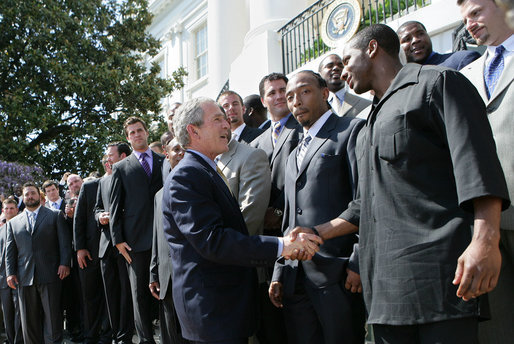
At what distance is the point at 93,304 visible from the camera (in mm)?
6219

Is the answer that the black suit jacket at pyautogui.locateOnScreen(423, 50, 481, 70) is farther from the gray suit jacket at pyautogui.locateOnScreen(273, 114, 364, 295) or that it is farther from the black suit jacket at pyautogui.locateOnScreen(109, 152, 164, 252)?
the black suit jacket at pyautogui.locateOnScreen(109, 152, 164, 252)

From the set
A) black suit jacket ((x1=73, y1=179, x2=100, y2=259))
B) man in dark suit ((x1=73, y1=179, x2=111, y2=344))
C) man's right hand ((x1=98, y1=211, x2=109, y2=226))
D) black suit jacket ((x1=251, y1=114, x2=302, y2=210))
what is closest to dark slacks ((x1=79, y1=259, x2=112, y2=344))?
man in dark suit ((x1=73, y1=179, x2=111, y2=344))

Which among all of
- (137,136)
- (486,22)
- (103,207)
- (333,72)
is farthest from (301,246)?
(103,207)

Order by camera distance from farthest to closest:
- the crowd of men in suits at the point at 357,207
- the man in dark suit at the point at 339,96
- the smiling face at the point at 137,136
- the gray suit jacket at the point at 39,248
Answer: the gray suit jacket at the point at 39,248 → the smiling face at the point at 137,136 → the man in dark suit at the point at 339,96 → the crowd of men in suits at the point at 357,207

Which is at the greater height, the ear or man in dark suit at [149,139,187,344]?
the ear

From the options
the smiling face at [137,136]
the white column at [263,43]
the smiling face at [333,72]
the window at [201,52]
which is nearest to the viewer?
the smiling face at [333,72]

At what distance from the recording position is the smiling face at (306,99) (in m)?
3.35

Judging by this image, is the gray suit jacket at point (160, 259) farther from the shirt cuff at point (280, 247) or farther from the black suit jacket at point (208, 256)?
the shirt cuff at point (280, 247)

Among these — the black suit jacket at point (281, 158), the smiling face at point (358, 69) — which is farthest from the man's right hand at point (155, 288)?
the smiling face at point (358, 69)

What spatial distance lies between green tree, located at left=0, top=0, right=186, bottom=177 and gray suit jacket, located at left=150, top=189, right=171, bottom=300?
432 inches

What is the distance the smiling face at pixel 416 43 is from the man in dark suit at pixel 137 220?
2936 millimetres

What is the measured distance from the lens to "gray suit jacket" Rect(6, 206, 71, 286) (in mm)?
6727

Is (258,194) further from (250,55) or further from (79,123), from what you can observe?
(79,123)

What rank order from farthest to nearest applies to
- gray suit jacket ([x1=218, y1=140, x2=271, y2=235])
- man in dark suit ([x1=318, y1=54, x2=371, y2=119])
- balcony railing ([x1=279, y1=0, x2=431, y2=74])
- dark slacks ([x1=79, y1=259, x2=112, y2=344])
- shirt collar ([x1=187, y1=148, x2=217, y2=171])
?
balcony railing ([x1=279, y1=0, x2=431, y2=74])
dark slacks ([x1=79, y1=259, x2=112, y2=344])
man in dark suit ([x1=318, y1=54, x2=371, y2=119])
gray suit jacket ([x1=218, y1=140, x2=271, y2=235])
shirt collar ([x1=187, y1=148, x2=217, y2=171])
